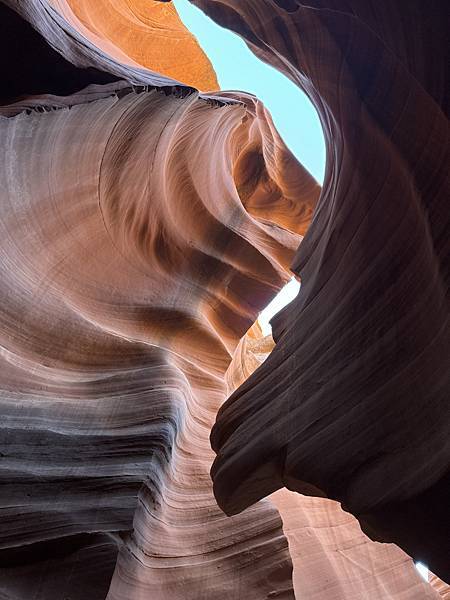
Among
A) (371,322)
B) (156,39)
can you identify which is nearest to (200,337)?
(371,322)

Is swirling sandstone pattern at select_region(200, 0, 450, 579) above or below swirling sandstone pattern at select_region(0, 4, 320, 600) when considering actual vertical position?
above

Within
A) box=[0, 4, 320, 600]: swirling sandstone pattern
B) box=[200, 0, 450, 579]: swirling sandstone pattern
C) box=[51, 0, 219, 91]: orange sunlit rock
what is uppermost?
box=[200, 0, 450, 579]: swirling sandstone pattern

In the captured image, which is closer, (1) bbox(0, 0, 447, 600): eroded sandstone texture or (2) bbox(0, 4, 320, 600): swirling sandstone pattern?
(1) bbox(0, 0, 447, 600): eroded sandstone texture

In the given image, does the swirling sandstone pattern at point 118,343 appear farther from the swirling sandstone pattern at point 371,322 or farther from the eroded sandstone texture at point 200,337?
the swirling sandstone pattern at point 371,322

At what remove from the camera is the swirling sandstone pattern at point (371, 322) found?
1.76 meters

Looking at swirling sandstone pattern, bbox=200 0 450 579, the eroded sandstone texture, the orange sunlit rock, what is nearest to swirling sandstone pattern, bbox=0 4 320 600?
the eroded sandstone texture

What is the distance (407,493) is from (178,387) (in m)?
1.67

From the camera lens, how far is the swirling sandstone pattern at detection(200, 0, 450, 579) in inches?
69.2

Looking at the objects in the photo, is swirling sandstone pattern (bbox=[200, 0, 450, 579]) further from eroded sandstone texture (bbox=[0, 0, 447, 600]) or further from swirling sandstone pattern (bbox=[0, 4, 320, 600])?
swirling sandstone pattern (bbox=[0, 4, 320, 600])

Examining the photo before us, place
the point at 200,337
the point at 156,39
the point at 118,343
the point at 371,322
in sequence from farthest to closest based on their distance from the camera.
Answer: the point at 156,39, the point at 200,337, the point at 118,343, the point at 371,322

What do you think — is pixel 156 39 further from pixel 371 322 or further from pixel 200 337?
pixel 371 322

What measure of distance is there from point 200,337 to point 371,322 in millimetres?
2200

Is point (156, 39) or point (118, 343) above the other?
point (156, 39)

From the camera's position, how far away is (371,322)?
6.87ft
